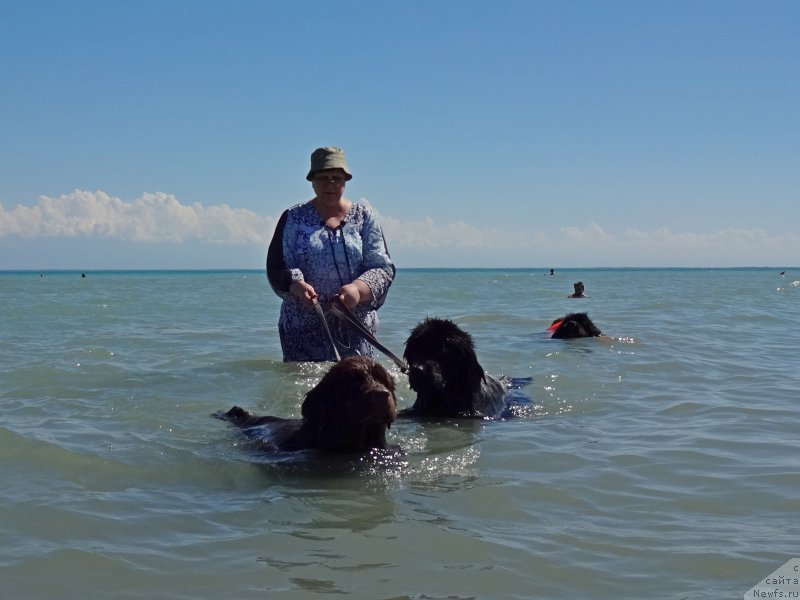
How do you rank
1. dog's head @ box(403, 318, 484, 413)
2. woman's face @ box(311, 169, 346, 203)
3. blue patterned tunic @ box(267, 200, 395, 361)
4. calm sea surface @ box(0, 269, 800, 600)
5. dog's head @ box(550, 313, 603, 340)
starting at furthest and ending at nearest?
dog's head @ box(550, 313, 603, 340), blue patterned tunic @ box(267, 200, 395, 361), woman's face @ box(311, 169, 346, 203), dog's head @ box(403, 318, 484, 413), calm sea surface @ box(0, 269, 800, 600)

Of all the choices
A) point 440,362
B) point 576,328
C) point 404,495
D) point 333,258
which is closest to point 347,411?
point 404,495

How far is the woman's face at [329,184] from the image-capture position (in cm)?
788

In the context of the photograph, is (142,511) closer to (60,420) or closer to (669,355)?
(60,420)

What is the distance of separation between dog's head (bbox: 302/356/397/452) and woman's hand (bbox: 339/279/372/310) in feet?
6.26

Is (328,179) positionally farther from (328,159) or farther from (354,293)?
(354,293)

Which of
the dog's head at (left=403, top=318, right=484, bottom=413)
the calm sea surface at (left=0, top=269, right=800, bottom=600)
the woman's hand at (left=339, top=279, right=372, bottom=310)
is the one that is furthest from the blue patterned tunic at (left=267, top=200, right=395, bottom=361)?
the dog's head at (left=403, top=318, right=484, bottom=413)

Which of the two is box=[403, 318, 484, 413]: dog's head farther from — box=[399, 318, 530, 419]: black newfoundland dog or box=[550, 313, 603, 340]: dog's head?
box=[550, 313, 603, 340]: dog's head

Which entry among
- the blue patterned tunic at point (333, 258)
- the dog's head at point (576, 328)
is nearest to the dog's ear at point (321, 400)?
the blue patterned tunic at point (333, 258)

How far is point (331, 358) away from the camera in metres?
8.53

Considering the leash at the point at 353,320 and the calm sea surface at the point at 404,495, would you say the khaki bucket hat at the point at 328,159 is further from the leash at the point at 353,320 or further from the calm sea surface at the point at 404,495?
the calm sea surface at the point at 404,495

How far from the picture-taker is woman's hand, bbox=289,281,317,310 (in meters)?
7.47

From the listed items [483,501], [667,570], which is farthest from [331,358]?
[667,570]

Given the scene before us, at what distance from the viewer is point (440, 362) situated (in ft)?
24.3

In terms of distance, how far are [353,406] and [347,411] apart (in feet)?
0.28
